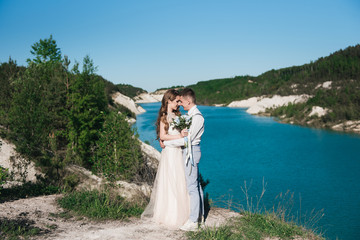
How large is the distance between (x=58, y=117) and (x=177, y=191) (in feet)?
31.7

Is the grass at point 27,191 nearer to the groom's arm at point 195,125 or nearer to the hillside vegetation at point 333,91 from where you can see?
the groom's arm at point 195,125

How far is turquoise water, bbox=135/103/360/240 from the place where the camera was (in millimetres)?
15240

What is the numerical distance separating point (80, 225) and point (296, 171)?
21773 mm

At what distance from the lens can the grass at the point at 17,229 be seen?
4.32 metres

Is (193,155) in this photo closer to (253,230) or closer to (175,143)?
(175,143)

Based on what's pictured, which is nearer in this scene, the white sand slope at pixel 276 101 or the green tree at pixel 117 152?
the green tree at pixel 117 152

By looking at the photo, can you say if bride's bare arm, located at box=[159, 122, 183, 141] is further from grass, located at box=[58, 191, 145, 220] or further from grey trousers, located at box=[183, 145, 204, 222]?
grass, located at box=[58, 191, 145, 220]

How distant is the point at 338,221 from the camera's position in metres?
14.0

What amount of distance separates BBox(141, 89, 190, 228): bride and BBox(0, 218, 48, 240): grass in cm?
207

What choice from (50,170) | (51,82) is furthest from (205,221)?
(51,82)

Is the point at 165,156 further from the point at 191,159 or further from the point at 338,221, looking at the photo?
the point at 338,221

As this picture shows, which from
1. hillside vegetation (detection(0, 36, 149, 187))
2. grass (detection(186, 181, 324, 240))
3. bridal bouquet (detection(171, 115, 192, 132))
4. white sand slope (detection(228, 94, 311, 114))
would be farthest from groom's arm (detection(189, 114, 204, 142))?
white sand slope (detection(228, 94, 311, 114))

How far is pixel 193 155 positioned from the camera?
4938 millimetres

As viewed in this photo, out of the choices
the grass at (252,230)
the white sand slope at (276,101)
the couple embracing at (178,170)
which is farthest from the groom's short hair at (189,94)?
the white sand slope at (276,101)
